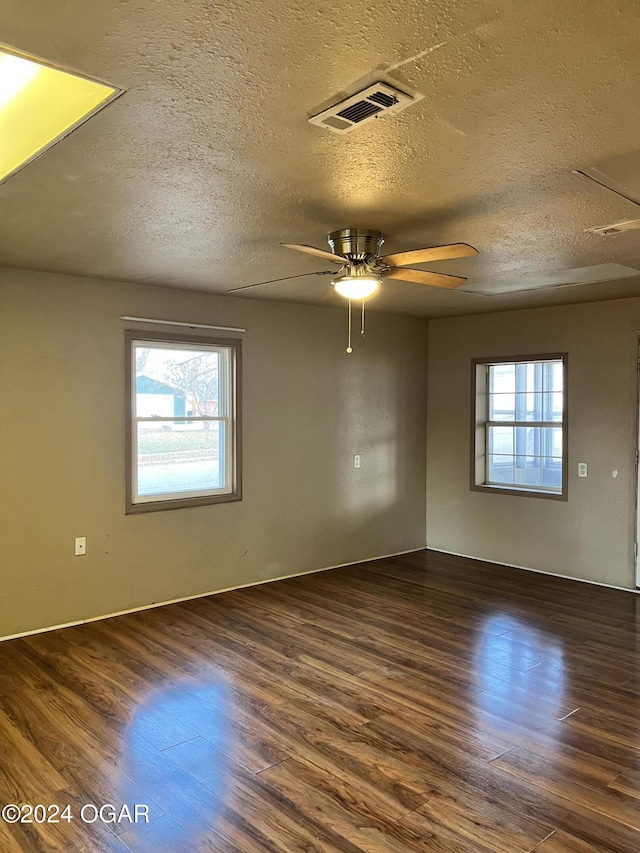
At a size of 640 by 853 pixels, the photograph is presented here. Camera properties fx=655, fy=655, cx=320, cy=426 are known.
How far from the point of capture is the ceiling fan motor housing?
3314 millimetres

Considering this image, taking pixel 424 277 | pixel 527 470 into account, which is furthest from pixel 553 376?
pixel 424 277

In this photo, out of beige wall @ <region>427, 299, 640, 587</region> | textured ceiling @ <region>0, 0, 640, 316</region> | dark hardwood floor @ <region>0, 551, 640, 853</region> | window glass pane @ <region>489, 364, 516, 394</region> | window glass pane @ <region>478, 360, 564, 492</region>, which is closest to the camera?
textured ceiling @ <region>0, 0, 640, 316</region>

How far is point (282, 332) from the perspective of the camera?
18.7ft

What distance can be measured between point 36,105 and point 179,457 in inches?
125

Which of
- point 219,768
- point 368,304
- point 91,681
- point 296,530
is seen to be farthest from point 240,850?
point 368,304

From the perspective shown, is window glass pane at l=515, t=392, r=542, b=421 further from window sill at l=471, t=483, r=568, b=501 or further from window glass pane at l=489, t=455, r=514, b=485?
window sill at l=471, t=483, r=568, b=501

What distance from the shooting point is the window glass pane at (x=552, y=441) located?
593 cm

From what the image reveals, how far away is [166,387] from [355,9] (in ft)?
12.6

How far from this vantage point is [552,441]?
5984mm

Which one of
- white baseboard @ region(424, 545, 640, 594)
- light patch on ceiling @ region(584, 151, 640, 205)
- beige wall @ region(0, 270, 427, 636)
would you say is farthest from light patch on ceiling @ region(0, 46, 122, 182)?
white baseboard @ region(424, 545, 640, 594)

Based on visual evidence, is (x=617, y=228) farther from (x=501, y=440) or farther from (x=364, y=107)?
(x=501, y=440)

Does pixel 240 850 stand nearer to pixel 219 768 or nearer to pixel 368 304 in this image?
pixel 219 768

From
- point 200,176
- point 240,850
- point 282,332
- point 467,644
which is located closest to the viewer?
point 240,850

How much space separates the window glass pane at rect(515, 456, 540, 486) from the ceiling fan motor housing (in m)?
3.47
